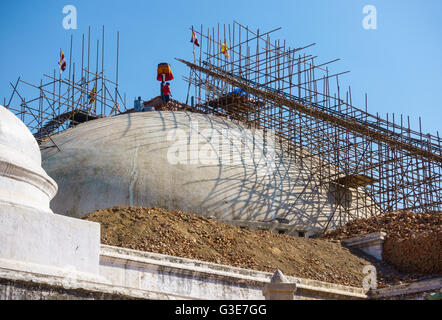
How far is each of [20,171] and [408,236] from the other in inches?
515

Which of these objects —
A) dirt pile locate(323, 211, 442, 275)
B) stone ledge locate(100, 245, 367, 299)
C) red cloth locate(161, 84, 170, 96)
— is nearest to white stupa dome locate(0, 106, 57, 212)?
stone ledge locate(100, 245, 367, 299)

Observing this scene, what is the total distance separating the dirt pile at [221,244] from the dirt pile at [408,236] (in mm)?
1049

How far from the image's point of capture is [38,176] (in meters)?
9.45

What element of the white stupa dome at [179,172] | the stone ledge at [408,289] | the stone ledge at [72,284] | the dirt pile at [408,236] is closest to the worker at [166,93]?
the white stupa dome at [179,172]

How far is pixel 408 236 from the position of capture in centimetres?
1973

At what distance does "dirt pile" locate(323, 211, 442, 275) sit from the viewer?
60.8ft

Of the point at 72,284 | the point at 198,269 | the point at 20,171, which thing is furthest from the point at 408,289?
the point at 20,171

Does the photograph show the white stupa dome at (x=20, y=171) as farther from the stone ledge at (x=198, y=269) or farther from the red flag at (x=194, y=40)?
the red flag at (x=194, y=40)

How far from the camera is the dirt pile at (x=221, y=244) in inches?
610

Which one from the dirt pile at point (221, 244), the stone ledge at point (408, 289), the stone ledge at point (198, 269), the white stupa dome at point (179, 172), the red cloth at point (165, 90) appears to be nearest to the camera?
the stone ledge at point (198, 269)

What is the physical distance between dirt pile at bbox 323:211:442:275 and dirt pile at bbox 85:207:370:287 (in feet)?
3.44

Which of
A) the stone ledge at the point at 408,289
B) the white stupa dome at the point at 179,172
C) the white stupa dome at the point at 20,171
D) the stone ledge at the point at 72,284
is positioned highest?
the white stupa dome at the point at 179,172

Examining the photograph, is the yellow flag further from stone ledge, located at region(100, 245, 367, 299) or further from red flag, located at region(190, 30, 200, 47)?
stone ledge, located at region(100, 245, 367, 299)
